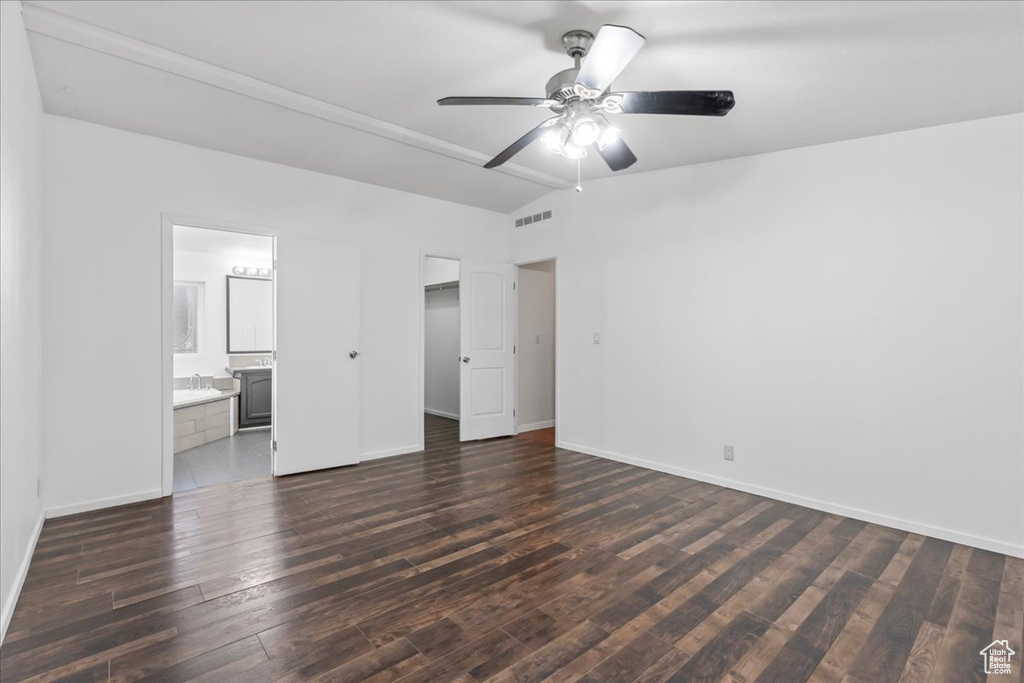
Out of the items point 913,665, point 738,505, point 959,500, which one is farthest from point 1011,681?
point 738,505

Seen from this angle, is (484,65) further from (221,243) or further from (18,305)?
(221,243)

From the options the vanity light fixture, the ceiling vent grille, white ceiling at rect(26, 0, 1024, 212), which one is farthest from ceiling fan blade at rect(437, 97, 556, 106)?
the vanity light fixture

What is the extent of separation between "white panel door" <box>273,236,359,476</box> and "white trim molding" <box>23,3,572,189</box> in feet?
4.26

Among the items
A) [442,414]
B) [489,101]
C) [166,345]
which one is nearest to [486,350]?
[442,414]

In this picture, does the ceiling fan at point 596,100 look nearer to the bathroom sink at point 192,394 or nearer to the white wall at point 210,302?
the bathroom sink at point 192,394

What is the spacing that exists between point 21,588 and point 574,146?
363 centimetres

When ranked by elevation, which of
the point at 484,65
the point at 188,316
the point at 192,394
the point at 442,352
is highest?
the point at 484,65

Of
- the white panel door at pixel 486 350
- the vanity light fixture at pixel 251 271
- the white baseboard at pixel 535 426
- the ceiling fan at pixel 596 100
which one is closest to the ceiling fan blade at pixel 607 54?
the ceiling fan at pixel 596 100

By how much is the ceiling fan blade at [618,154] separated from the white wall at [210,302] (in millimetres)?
5077

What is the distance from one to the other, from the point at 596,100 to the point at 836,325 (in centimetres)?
251

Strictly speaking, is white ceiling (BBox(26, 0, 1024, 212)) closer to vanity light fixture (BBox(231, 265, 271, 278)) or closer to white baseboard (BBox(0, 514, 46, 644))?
white baseboard (BBox(0, 514, 46, 644))

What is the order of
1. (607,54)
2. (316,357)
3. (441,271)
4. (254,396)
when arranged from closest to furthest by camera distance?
(607,54)
(316,357)
(254,396)
(441,271)

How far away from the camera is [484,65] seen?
2.81 meters

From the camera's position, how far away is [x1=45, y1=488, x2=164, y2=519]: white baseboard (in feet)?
10.8
